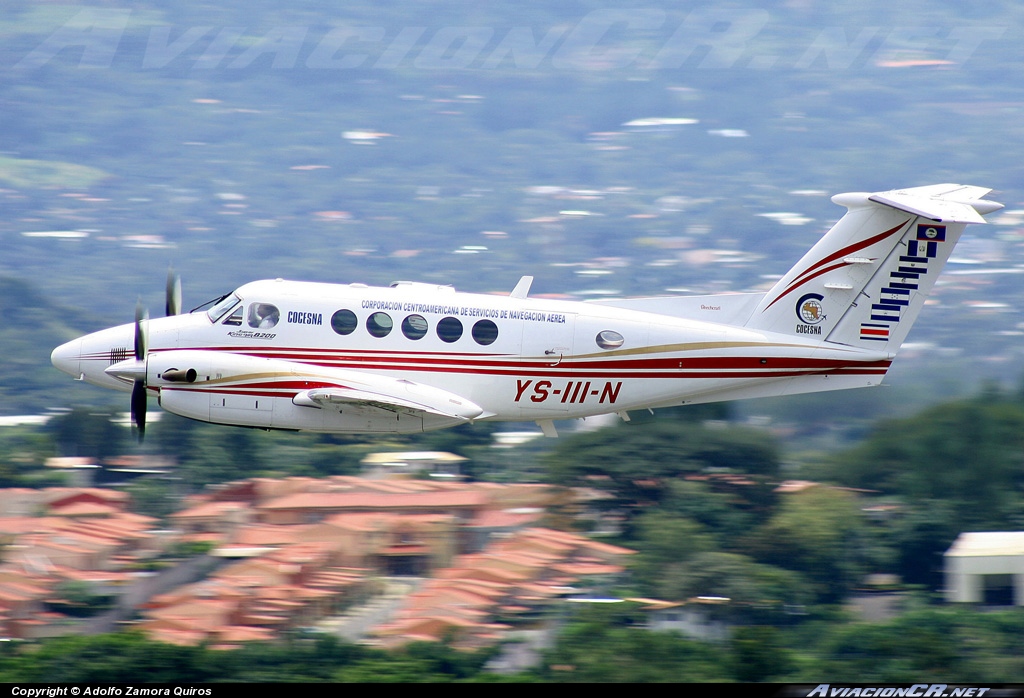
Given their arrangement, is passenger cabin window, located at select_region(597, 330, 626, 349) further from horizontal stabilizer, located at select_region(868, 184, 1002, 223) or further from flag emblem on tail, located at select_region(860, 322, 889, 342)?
horizontal stabilizer, located at select_region(868, 184, 1002, 223)

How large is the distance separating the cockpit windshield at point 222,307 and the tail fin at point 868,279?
9.85 m

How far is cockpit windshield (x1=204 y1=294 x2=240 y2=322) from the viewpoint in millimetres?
20250

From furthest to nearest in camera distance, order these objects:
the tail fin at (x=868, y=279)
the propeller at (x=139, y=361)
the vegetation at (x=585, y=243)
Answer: the vegetation at (x=585, y=243) → the tail fin at (x=868, y=279) → the propeller at (x=139, y=361)

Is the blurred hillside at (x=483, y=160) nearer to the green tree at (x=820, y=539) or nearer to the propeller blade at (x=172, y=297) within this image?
the green tree at (x=820, y=539)

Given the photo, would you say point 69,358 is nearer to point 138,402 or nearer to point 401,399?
point 138,402

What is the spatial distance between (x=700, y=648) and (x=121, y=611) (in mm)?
29146

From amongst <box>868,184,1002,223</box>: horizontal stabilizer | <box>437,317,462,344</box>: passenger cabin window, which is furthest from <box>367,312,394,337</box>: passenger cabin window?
<box>868,184,1002,223</box>: horizontal stabilizer

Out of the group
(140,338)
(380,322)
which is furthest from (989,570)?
(140,338)

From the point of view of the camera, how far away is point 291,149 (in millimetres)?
158875

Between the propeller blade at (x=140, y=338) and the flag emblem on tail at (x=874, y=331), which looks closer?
the propeller blade at (x=140, y=338)

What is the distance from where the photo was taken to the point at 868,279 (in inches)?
813

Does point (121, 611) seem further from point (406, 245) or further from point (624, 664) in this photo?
point (406, 245)

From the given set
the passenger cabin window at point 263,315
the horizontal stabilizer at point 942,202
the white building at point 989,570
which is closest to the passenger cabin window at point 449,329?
the passenger cabin window at point 263,315

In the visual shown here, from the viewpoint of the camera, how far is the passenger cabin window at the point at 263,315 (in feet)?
66.1
